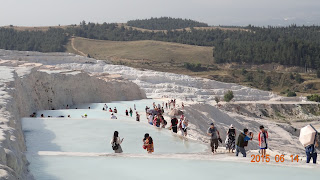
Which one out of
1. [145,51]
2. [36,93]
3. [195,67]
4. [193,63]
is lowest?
[195,67]

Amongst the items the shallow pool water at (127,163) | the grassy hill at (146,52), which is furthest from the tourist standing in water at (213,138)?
the grassy hill at (146,52)

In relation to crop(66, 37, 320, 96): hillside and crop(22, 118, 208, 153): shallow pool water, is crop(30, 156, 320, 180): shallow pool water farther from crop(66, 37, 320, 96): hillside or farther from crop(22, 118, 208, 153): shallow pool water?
crop(66, 37, 320, 96): hillside

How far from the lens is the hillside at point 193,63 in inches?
3676

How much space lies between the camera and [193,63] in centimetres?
11025

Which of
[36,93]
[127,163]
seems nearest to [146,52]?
[36,93]

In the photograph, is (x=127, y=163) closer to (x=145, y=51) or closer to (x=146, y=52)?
(x=146, y=52)

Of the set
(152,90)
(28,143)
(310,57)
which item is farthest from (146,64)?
(28,143)

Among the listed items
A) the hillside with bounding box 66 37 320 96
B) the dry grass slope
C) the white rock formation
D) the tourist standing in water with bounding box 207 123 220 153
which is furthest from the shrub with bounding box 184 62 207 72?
the tourist standing in water with bounding box 207 123 220 153

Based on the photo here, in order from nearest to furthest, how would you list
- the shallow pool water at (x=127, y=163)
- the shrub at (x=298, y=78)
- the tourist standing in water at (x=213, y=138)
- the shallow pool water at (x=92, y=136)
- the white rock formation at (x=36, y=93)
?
the white rock formation at (x=36, y=93)
the shallow pool water at (x=127, y=163)
the tourist standing in water at (x=213, y=138)
the shallow pool water at (x=92, y=136)
the shrub at (x=298, y=78)

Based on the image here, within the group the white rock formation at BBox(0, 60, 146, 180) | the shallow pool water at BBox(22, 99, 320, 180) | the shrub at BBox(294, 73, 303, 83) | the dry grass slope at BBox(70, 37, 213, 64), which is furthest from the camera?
the dry grass slope at BBox(70, 37, 213, 64)

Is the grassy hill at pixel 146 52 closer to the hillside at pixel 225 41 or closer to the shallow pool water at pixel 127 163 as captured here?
the hillside at pixel 225 41

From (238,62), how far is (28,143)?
104m

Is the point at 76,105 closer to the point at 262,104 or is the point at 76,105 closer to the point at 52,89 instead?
the point at 52,89

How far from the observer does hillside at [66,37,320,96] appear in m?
93.4
